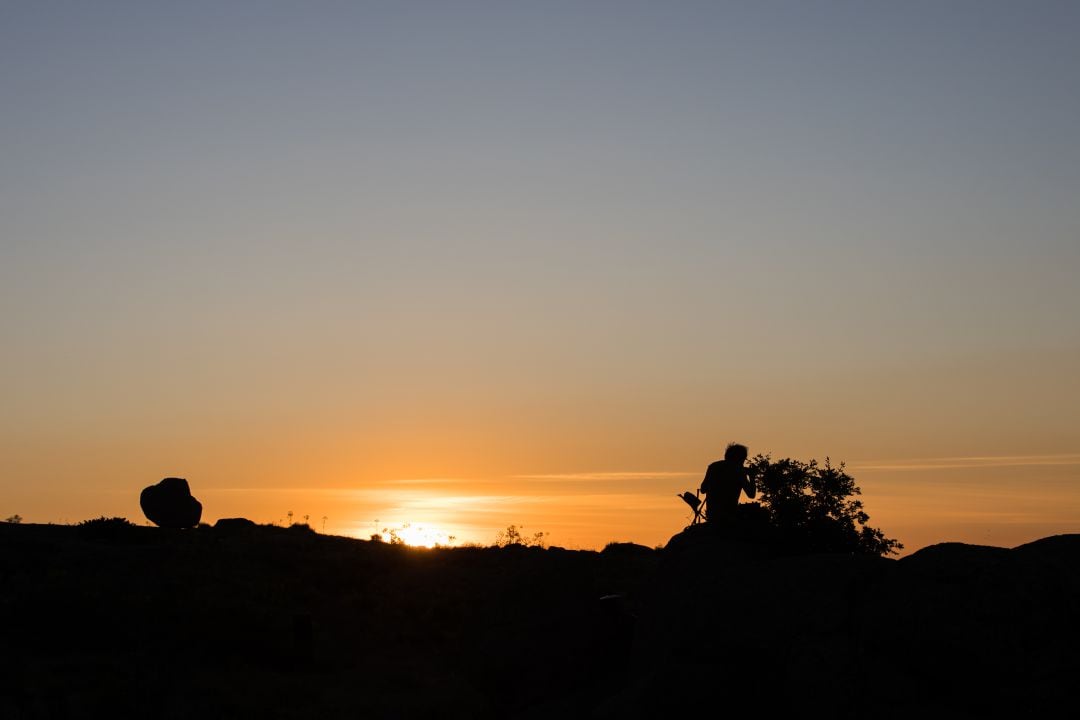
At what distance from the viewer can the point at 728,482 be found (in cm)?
2288

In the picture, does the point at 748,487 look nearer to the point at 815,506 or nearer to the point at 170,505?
the point at 815,506

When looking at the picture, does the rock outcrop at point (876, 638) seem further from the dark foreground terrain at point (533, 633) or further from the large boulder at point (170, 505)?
the large boulder at point (170, 505)

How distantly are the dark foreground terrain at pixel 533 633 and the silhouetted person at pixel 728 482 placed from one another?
890 mm

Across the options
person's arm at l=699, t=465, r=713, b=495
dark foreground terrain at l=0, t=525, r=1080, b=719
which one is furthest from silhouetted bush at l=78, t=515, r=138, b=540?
person's arm at l=699, t=465, r=713, b=495

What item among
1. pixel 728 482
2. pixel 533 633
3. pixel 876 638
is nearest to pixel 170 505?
pixel 533 633

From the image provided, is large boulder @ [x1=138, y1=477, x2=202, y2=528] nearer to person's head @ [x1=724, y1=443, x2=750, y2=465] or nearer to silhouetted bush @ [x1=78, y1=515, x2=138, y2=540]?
silhouetted bush @ [x1=78, y1=515, x2=138, y2=540]

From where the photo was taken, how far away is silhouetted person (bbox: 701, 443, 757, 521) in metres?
22.8

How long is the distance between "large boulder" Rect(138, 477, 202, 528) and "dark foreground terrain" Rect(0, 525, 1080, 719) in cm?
1098

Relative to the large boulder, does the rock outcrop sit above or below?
below

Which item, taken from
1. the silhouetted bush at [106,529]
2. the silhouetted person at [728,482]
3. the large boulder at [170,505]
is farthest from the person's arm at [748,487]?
the large boulder at [170,505]

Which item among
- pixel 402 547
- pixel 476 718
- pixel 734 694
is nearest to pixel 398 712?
pixel 476 718

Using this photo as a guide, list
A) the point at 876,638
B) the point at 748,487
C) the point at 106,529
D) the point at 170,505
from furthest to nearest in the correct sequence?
the point at 170,505 < the point at 106,529 < the point at 748,487 < the point at 876,638

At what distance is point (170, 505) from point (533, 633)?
37171 millimetres

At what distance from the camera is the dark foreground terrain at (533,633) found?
15633 mm
